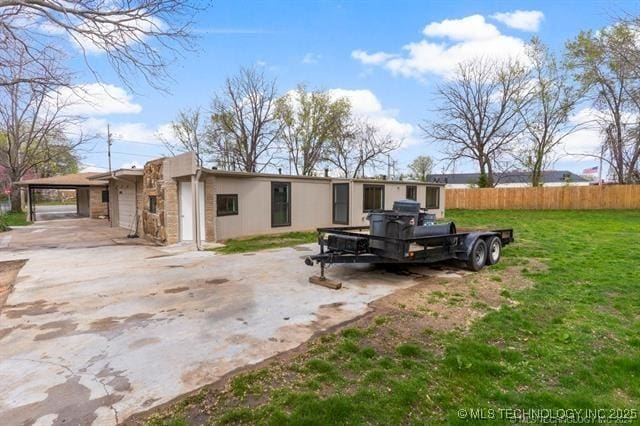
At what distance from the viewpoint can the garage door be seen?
15.7 m

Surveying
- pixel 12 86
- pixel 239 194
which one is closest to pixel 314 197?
pixel 239 194

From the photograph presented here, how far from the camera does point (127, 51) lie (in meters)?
7.11

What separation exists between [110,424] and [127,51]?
7.09 metres

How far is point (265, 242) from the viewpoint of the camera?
11.1 meters

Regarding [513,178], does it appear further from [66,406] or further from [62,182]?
[66,406]

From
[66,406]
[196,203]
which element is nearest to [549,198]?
[196,203]

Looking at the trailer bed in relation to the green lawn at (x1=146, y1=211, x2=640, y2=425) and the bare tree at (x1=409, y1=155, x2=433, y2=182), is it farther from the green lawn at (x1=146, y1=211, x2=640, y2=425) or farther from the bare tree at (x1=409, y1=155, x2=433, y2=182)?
the bare tree at (x1=409, y1=155, x2=433, y2=182)

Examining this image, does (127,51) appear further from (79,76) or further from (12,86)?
(12,86)

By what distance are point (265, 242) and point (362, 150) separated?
965 inches

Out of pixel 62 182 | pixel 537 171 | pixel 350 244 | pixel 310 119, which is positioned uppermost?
pixel 310 119

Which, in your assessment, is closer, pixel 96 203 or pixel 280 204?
pixel 280 204

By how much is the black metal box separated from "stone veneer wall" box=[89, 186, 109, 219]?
21.0 metres


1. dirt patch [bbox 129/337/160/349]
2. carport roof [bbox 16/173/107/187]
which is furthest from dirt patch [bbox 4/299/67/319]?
carport roof [bbox 16/173/107/187]

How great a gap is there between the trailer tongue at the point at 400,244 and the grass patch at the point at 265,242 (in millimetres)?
3728
